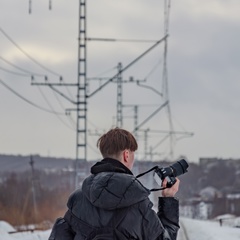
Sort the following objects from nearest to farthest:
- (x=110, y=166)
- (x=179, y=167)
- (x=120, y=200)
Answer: (x=120, y=200) → (x=110, y=166) → (x=179, y=167)

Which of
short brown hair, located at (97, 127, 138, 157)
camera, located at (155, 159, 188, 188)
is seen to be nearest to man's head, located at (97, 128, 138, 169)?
short brown hair, located at (97, 127, 138, 157)

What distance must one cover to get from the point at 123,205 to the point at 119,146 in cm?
35

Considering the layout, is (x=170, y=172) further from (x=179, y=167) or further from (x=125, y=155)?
(x=125, y=155)

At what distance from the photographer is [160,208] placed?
16.6 feet

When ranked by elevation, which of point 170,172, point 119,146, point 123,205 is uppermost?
point 119,146

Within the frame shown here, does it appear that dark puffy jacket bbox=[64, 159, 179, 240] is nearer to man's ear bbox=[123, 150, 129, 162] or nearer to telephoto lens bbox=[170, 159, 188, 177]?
man's ear bbox=[123, 150, 129, 162]

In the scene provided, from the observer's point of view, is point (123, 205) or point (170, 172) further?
point (170, 172)

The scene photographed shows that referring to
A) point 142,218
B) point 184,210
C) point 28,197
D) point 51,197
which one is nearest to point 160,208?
point 142,218

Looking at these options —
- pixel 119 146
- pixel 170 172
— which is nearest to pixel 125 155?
pixel 119 146

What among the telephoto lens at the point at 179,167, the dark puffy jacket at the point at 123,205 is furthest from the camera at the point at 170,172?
the dark puffy jacket at the point at 123,205

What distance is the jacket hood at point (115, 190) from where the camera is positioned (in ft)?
15.8

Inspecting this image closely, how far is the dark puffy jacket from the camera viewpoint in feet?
15.9

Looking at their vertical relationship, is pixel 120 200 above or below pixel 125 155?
below

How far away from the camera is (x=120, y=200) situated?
481 cm
